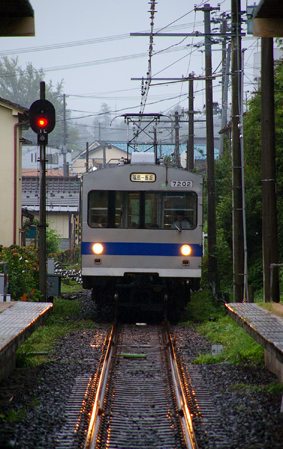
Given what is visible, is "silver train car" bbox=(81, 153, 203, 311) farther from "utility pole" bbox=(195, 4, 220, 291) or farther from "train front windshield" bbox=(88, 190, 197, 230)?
"utility pole" bbox=(195, 4, 220, 291)

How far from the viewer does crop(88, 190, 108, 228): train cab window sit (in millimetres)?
11125

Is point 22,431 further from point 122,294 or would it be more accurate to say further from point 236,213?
point 236,213

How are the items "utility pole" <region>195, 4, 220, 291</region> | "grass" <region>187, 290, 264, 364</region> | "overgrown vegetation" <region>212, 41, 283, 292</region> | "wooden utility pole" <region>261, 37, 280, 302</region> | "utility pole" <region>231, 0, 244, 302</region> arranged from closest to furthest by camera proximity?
"grass" <region>187, 290, 264, 364</region>, "wooden utility pole" <region>261, 37, 280, 302</region>, "utility pole" <region>231, 0, 244, 302</region>, "utility pole" <region>195, 4, 220, 291</region>, "overgrown vegetation" <region>212, 41, 283, 292</region>

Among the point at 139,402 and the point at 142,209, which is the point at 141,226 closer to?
the point at 142,209

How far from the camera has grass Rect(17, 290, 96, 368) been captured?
7.73 m

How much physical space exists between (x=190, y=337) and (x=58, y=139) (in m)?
62.4

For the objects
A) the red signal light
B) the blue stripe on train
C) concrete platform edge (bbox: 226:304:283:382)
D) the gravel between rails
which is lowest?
the gravel between rails

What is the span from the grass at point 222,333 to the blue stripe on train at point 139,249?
151 cm

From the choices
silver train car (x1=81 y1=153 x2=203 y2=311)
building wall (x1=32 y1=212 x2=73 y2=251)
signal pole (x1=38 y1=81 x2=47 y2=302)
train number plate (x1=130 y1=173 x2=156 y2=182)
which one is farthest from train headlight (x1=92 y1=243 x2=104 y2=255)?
building wall (x1=32 y1=212 x2=73 y2=251)

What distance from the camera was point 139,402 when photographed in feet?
19.6

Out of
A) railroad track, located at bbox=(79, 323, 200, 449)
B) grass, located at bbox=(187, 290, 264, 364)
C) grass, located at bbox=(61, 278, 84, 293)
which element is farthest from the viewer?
grass, located at bbox=(61, 278, 84, 293)

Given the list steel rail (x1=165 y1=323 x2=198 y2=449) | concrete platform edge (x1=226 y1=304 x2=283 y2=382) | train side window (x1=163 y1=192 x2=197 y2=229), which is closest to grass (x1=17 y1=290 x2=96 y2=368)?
steel rail (x1=165 y1=323 x2=198 y2=449)

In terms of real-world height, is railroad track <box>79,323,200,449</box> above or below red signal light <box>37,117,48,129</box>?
below

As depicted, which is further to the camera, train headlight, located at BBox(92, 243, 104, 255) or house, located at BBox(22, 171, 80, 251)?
house, located at BBox(22, 171, 80, 251)
